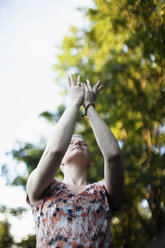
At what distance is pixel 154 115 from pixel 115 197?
3237mm

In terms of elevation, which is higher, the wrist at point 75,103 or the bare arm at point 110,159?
the wrist at point 75,103

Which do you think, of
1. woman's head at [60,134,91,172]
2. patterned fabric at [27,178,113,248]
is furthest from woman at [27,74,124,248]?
woman's head at [60,134,91,172]

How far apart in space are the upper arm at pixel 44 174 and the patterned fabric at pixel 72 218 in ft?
0.27

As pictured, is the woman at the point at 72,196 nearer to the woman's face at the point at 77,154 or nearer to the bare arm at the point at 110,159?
the bare arm at the point at 110,159

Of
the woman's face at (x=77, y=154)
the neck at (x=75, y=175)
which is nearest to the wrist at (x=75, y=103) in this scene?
the woman's face at (x=77, y=154)

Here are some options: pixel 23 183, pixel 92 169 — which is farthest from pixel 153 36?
pixel 23 183

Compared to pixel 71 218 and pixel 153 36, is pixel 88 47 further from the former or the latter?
pixel 71 218

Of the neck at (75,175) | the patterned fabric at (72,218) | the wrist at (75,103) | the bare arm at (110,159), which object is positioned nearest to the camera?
the patterned fabric at (72,218)

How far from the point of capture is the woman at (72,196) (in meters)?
1.59

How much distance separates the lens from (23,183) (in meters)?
6.57

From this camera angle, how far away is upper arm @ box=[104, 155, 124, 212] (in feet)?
5.65

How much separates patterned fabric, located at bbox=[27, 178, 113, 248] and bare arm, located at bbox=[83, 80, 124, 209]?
3.2 inches

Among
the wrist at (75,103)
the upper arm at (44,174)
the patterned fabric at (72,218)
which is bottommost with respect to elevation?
the patterned fabric at (72,218)

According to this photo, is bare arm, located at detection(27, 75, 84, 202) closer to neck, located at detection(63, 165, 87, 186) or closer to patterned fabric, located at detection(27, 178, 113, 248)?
patterned fabric, located at detection(27, 178, 113, 248)
